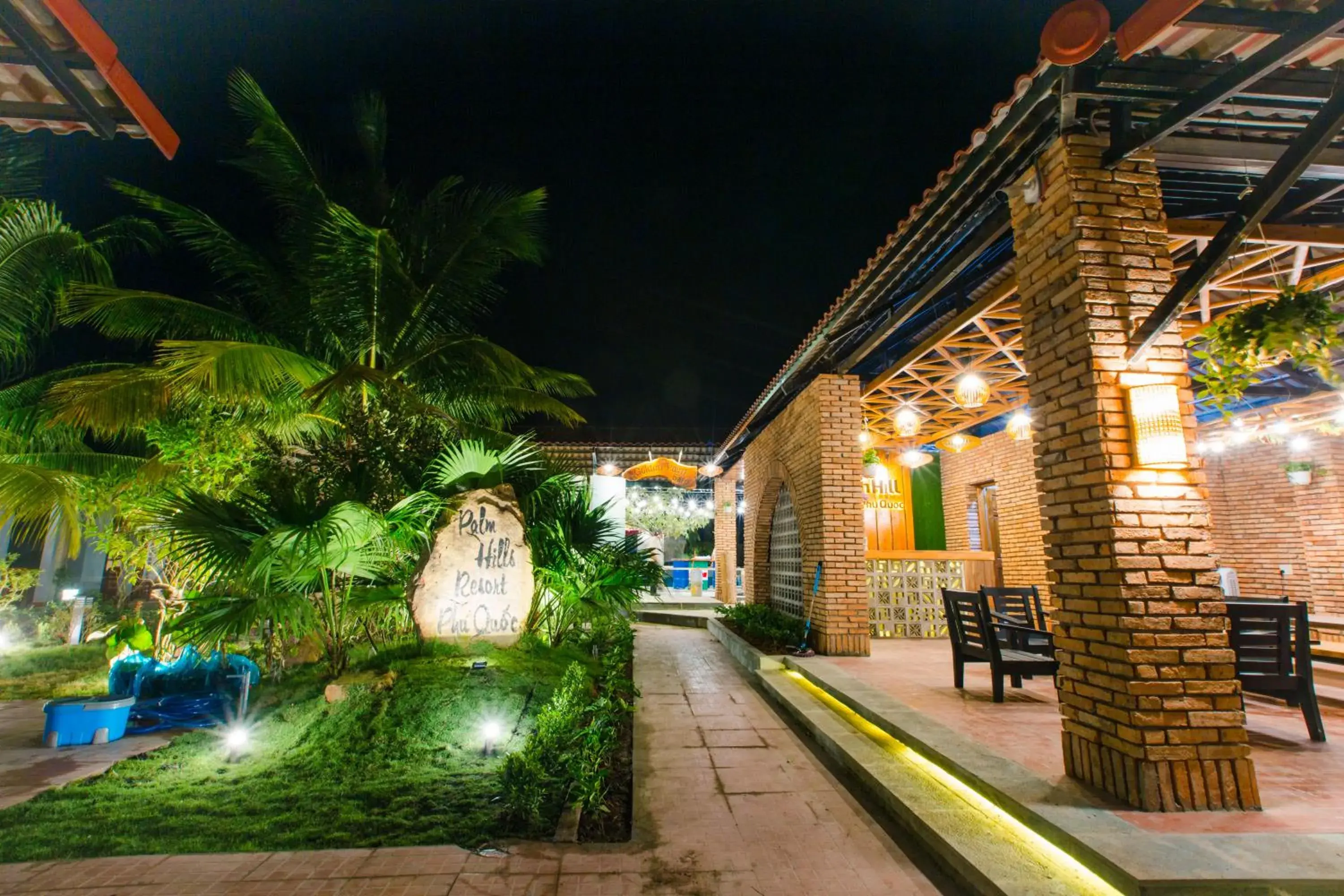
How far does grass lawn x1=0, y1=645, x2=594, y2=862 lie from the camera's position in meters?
3.09

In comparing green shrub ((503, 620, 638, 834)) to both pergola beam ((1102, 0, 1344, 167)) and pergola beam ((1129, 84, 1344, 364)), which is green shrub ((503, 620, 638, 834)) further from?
pergola beam ((1102, 0, 1344, 167))

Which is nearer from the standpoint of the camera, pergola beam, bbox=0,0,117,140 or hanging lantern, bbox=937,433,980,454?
pergola beam, bbox=0,0,117,140

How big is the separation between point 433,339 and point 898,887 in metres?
7.39

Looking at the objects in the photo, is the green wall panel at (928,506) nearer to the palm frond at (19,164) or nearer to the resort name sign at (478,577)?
the resort name sign at (478,577)

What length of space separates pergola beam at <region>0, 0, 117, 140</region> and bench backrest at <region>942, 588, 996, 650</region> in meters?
6.76

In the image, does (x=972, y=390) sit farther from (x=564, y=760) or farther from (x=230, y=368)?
(x=230, y=368)

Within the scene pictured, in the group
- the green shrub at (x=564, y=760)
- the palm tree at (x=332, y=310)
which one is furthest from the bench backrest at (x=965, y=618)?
the palm tree at (x=332, y=310)

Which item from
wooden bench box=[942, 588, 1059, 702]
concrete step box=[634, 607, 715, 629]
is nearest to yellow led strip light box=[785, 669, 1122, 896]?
wooden bench box=[942, 588, 1059, 702]

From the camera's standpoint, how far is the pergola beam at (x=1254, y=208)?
2.56 metres

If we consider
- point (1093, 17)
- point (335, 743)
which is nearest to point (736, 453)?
point (335, 743)

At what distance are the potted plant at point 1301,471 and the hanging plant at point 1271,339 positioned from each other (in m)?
9.19

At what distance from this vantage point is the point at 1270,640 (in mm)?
3818

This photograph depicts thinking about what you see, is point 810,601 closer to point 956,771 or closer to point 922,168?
point 956,771

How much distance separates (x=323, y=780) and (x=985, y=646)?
5.45 meters
